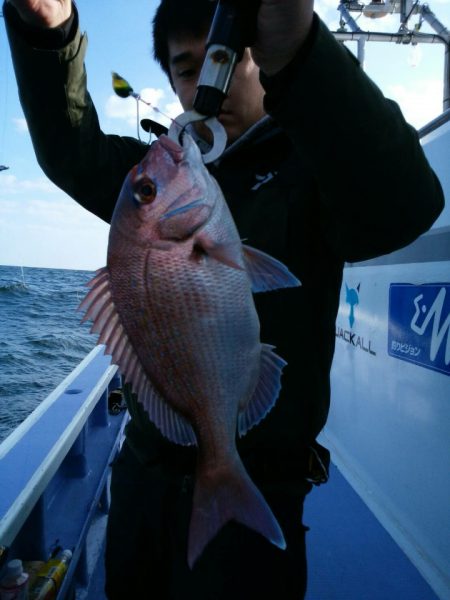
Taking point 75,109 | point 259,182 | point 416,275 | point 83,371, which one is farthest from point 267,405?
point 83,371

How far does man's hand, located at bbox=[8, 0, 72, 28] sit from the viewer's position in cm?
118

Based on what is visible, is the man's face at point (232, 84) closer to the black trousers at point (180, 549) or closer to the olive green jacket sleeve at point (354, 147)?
the olive green jacket sleeve at point (354, 147)

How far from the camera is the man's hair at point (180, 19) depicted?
1.64 m

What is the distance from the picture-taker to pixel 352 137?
39.9 inches

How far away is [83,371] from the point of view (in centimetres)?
408

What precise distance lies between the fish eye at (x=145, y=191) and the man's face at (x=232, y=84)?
0.61 metres

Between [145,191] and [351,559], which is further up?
[145,191]

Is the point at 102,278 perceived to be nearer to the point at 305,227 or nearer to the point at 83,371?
the point at 305,227

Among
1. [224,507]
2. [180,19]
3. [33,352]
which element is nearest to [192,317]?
[224,507]

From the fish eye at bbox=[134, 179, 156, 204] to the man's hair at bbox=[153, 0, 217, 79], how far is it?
2.66 ft

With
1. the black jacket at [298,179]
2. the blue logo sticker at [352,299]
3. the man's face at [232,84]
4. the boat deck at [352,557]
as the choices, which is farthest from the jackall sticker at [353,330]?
the man's face at [232,84]

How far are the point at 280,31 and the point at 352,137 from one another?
28cm

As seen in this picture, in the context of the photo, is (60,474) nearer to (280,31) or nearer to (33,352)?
(280,31)

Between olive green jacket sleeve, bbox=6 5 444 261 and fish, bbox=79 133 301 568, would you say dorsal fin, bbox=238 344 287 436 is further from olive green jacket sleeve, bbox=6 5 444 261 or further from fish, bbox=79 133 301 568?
olive green jacket sleeve, bbox=6 5 444 261
